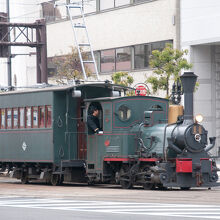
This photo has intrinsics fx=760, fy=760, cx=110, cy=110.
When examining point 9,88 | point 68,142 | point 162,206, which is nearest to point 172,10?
point 9,88

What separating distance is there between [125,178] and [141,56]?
19.1 metres

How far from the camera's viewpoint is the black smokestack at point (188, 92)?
21.5 metres

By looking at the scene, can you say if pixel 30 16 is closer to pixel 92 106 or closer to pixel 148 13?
pixel 148 13

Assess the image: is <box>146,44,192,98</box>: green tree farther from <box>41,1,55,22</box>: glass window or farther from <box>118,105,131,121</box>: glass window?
<box>41,1,55,22</box>: glass window

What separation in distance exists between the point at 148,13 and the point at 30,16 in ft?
45.2

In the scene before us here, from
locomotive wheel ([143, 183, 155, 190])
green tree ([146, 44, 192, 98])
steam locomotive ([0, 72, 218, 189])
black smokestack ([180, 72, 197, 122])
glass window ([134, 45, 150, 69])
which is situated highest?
glass window ([134, 45, 150, 69])

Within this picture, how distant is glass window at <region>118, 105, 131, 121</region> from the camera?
22875mm

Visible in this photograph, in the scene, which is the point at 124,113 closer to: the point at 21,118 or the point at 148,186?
the point at 148,186

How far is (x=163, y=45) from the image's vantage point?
3906 centimetres

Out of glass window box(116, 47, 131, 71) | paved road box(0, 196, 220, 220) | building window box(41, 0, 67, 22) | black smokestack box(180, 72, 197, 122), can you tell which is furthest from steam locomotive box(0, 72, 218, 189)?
building window box(41, 0, 67, 22)

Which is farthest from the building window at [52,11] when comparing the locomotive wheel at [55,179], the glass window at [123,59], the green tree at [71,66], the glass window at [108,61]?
the locomotive wheel at [55,179]

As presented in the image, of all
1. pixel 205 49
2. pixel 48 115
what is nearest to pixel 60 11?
pixel 205 49

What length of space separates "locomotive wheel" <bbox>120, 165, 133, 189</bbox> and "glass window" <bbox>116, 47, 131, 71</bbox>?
1969cm

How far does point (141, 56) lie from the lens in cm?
4103
